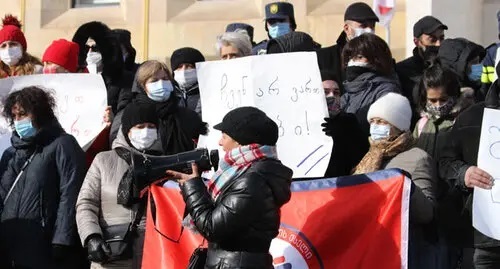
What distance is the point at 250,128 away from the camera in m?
8.72

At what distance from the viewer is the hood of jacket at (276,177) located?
8656 mm

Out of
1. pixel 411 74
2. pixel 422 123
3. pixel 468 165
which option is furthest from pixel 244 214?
pixel 411 74

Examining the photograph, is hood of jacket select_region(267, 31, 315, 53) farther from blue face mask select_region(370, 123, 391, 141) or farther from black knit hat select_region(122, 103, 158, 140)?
blue face mask select_region(370, 123, 391, 141)

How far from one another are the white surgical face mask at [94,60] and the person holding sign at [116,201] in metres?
2.27

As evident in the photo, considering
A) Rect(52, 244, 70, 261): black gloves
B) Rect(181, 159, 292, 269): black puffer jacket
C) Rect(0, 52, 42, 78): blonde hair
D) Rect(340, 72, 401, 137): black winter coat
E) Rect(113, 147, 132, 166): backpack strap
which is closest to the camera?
Rect(181, 159, 292, 269): black puffer jacket

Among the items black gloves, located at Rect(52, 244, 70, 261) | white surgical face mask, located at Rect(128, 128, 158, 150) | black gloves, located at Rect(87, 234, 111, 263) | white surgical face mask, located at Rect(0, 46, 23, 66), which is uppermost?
white surgical face mask, located at Rect(0, 46, 23, 66)

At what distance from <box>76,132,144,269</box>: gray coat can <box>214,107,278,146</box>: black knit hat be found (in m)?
1.59

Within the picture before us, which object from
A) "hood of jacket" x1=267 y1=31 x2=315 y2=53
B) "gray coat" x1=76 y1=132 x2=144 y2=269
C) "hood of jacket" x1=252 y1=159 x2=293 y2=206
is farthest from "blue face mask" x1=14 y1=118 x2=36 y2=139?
"hood of jacket" x1=252 y1=159 x2=293 y2=206

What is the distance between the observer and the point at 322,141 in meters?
9.96

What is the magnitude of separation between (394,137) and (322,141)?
0.51m

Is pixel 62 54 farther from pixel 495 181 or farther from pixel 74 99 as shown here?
pixel 495 181

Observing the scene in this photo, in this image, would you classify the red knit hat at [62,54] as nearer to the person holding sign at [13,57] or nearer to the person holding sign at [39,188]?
the person holding sign at [13,57]

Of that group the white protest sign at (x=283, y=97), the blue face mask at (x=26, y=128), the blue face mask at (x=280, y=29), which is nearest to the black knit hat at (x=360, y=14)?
the blue face mask at (x=280, y=29)

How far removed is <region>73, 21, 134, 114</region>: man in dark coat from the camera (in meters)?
11.8
